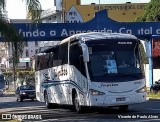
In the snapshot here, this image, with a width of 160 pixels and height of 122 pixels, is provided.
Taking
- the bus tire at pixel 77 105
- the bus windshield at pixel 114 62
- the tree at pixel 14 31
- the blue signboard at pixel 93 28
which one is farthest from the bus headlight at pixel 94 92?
the blue signboard at pixel 93 28

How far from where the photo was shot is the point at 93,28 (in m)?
36.5

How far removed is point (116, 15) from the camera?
4195 inches

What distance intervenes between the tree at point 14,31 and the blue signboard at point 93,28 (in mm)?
14041

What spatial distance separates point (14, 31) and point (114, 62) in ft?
14.6

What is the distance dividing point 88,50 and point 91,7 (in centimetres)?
8771

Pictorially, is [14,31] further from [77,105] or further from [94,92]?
[77,105]

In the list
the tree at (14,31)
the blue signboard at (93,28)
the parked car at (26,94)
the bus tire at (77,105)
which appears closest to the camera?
the tree at (14,31)

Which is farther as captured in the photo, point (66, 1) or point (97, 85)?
point (66, 1)

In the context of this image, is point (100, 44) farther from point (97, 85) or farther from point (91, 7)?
point (91, 7)

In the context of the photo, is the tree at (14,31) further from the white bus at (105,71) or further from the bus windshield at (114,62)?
the bus windshield at (114,62)

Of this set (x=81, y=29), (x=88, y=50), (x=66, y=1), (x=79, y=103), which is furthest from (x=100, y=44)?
(x=66, y=1)

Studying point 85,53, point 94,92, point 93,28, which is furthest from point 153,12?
point 94,92

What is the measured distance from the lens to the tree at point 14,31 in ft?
64.4

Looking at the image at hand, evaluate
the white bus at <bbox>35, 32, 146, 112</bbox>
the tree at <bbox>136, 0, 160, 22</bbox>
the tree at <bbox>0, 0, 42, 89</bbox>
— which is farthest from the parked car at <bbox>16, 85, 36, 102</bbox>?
the tree at <bbox>136, 0, 160, 22</bbox>
